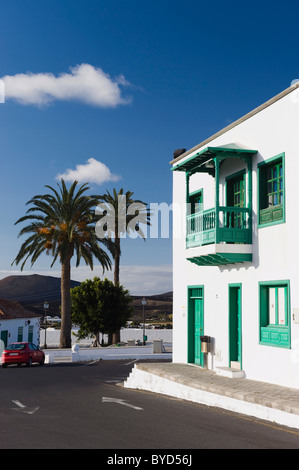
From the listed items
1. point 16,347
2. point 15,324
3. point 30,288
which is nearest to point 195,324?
point 16,347

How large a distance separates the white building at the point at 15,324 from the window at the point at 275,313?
32.1 m

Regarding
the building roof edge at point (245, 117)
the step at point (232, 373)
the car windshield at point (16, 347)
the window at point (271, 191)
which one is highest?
the building roof edge at point (245, 117)

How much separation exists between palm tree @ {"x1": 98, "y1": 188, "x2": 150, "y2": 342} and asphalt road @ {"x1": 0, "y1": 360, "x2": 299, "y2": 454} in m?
28.4

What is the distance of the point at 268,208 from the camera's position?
15703mm

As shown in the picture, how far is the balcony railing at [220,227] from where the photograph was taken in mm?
16266

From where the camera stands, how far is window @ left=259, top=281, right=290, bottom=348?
14797mm

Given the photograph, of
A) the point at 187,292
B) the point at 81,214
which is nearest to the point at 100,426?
the point at 187,292

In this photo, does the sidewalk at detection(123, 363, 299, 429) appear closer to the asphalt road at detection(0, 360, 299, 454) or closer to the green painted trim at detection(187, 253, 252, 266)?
the asphalt road at detection(0, 360, 299, 454)

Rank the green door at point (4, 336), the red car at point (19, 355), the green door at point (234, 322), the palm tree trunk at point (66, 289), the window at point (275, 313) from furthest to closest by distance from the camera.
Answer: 1. the green door at point (4, 336)
2. the palm tree trunk at point (66, 289)
3. the red car at point (19, 355)
4. the green door at point (234, 322)
5. the window at point (275, 313)

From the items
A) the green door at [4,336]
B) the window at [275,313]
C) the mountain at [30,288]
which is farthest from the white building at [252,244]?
the mountain at [30,288]

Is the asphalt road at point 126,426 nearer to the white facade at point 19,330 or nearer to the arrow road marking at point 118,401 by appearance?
the arrow road marking at point 118,401

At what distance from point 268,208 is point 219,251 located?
72.3 inches

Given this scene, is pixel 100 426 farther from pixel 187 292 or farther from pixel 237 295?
pixel 187 292

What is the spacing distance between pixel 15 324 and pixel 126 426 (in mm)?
40433
